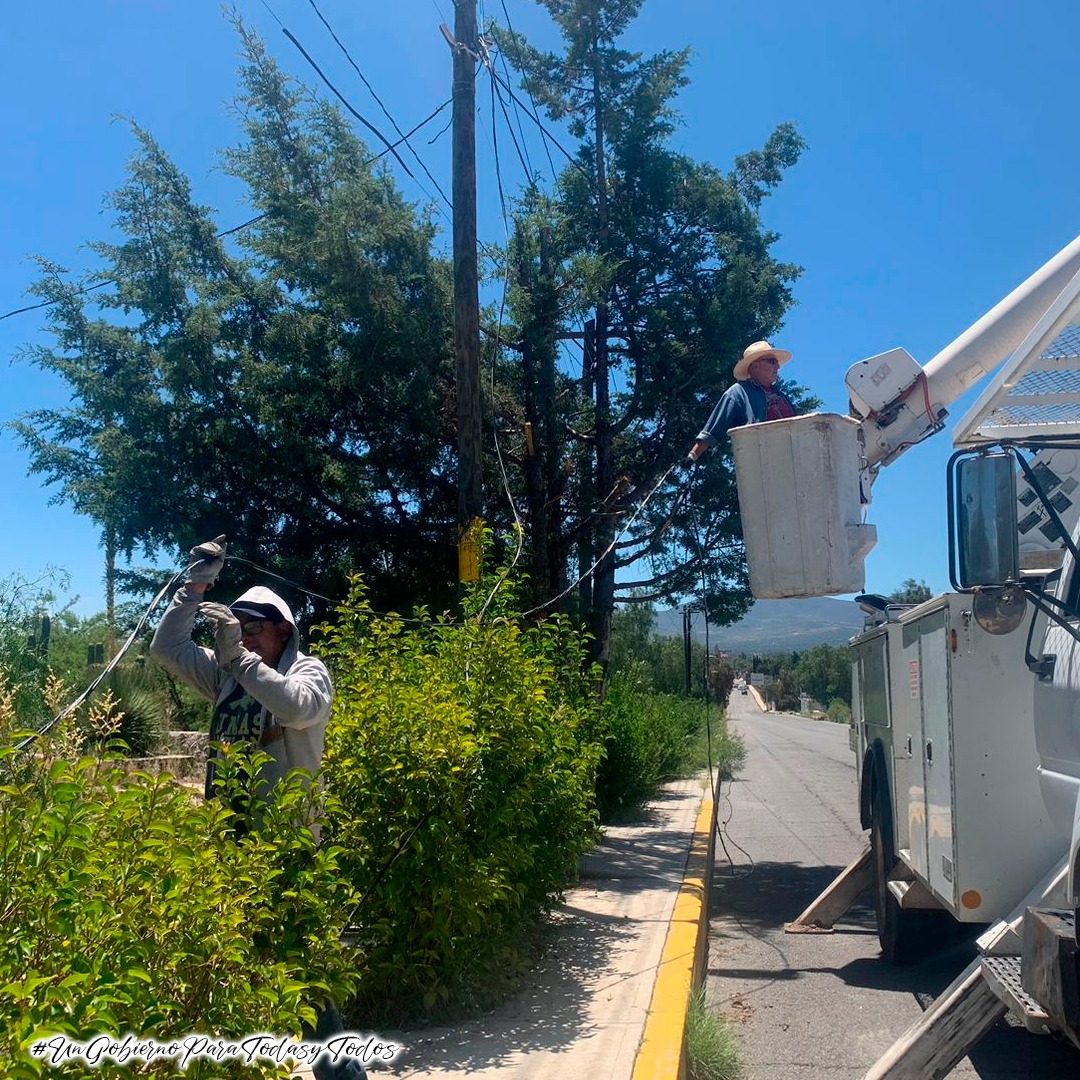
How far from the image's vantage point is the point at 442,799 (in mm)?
4797

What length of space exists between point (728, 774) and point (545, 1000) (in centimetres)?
1553

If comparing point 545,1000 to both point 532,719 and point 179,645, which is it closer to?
point 532,719

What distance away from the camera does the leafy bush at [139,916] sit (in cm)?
207

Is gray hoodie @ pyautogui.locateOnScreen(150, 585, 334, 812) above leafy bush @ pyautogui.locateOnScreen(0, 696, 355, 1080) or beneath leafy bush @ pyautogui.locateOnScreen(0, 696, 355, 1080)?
above

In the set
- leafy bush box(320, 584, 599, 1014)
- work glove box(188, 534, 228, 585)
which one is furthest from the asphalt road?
work glove box(188, 534, 228, 585)

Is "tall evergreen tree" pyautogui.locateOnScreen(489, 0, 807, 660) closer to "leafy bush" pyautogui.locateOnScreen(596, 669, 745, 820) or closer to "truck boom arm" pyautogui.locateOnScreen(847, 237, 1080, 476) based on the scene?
"leafy bush" pyautogui.locateOnScreen(596, 669, 745, 820)

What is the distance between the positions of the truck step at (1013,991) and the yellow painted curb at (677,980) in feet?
4.19

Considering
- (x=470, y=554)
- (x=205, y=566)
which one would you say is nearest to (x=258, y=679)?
(x=205, y=566)

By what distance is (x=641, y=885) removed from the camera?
325 inches

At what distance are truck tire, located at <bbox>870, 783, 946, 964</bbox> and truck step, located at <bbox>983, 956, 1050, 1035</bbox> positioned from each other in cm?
254

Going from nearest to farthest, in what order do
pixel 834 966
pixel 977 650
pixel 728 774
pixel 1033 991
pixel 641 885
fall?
pixel 1033 991, pixel 977 650, pixel 834 966, pixel 641 885, pixel 728 774

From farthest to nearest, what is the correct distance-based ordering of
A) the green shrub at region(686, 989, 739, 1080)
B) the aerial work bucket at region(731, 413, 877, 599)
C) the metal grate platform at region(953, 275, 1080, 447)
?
the aerial work bucket at region(731, 413, 877, 599), the green shrub at region(686, 989, 739, 1080), the metal grate platform at region(953, 275, 1080, 447)

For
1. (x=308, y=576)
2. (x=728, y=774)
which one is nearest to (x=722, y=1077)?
(x=308, y=576)

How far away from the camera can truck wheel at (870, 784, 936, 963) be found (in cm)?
653
